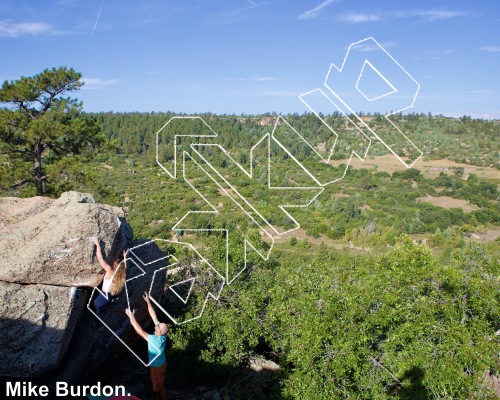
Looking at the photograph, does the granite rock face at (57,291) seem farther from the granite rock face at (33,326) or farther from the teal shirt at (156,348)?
the teal shirt at (156,348)

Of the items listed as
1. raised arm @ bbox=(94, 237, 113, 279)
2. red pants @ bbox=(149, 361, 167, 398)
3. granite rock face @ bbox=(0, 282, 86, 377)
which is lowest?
red pants @ bbox=(149, 361, 167, 398)

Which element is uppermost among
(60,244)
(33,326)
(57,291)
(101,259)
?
(60,244)

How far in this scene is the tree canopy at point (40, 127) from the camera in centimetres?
1609

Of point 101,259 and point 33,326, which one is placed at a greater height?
point 101,259

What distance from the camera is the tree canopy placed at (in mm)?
16094

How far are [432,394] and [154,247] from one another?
642 centimetres

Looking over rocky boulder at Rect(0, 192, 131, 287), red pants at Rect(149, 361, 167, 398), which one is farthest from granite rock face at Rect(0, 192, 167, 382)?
red pants at Rect(149, 361, 167, 398)

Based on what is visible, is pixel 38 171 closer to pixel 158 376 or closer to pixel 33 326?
pixel 33 326

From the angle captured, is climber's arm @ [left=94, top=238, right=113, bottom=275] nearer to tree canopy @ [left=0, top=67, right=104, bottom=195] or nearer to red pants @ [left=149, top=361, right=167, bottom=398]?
red pants @ [left=149, top=361, right=167, bottom=398]

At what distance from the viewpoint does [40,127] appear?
52.3ft

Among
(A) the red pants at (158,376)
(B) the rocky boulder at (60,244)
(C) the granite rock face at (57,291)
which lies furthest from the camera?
(B) the rocky boulder at (60,244)

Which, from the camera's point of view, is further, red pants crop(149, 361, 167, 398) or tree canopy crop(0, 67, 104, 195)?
tree canopy crop(0, 67, 104, 195)

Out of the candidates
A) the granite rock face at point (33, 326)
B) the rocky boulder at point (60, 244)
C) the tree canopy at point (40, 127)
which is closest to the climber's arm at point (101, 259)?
the rocky boulder at point (60, 244)

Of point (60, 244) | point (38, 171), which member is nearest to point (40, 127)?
point (38, 171)
